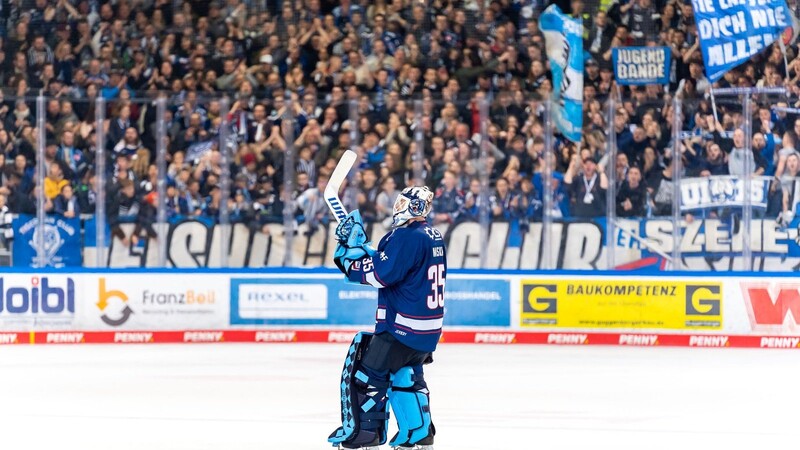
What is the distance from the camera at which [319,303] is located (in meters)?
14.7

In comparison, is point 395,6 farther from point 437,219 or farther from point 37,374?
point 37,374

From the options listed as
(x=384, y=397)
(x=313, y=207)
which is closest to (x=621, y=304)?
(x=313, y=207)

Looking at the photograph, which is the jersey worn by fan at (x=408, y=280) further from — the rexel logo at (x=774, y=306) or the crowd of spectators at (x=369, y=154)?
the rexel logo at (x=774, y=306)

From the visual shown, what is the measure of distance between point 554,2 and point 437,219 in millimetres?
4587

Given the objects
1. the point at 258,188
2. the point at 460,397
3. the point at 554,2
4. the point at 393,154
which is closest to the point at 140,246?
the point at 258,188

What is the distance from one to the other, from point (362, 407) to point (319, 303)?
7.60 metres

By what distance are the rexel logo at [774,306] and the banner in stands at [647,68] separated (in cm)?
382

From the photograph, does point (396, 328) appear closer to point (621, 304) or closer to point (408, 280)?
point (408, 280)

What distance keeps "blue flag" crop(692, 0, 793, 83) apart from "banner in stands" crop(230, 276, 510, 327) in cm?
419

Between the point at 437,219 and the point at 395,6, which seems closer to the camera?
the point at 437,219

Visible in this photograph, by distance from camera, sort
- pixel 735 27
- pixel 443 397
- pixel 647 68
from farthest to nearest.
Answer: pixel 647 68
pixel 735 27
pixel 443 397

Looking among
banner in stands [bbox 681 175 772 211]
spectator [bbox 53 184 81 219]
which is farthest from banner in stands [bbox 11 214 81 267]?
banner in stands [bbox 681 175 772 211]

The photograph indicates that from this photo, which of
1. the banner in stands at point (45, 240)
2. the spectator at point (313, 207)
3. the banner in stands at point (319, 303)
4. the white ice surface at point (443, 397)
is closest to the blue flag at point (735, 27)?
the white ice surface at point (443, 397)

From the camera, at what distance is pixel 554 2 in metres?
17.8
